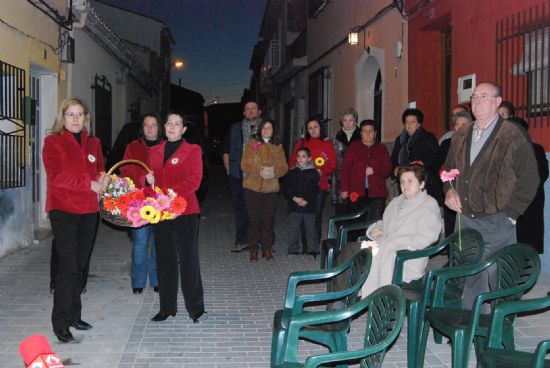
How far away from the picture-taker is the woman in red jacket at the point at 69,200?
5.03 meters

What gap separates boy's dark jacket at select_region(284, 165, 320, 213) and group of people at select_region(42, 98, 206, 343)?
264 cm

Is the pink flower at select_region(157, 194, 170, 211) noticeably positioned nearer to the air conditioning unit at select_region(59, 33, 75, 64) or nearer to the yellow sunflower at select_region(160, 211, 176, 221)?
the yellow sunflower at select_region(160, 211, 176, 221)

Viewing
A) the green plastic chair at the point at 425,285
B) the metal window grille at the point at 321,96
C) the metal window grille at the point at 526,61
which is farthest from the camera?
the metal window grille at the point at 321,96

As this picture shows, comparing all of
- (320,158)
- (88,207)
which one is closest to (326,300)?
(88,207)

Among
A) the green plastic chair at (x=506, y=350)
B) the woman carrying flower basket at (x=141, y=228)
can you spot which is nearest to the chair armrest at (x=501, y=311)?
the green plastic chair at (x=506, y=350)

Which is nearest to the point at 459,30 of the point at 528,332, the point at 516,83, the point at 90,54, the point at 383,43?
the point at 516,83

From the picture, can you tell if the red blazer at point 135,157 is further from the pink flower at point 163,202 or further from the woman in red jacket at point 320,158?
the woman in red jacket at point 320,158

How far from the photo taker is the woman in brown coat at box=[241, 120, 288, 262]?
27.1 ft

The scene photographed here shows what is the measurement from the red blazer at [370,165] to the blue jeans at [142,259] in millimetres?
2688

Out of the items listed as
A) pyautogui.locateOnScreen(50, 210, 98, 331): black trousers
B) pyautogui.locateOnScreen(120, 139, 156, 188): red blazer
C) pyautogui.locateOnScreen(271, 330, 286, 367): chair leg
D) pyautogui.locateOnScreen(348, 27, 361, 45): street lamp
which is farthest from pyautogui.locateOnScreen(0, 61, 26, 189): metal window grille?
pyautogui.locateOnScreen(348, 27, 361, 45): street lamp

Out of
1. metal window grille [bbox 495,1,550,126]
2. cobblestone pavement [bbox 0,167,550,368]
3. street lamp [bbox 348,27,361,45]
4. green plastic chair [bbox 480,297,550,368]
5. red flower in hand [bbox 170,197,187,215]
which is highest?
street lamp [bbox 348,27,361,45]

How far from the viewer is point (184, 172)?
221 inches

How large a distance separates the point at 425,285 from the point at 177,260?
218 cm

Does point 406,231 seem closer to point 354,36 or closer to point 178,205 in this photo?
point 178,205
